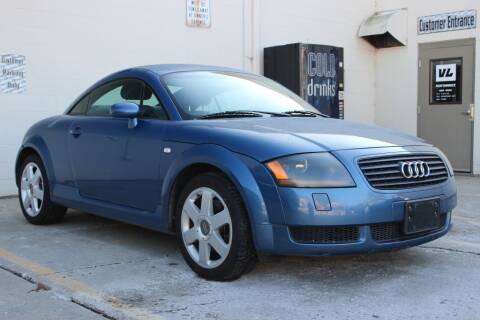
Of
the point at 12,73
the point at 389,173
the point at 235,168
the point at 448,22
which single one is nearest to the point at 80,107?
the point at 235,168

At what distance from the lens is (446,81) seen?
1173cm

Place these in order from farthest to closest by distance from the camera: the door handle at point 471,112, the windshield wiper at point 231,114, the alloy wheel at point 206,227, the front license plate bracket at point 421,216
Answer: the door handle at point 471,112 → the windshield wiper at point 231,114 → the alloy wheel at point 206,227 → the front license plate bracket at point 421,216

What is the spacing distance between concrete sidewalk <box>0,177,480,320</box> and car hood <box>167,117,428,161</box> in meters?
0.92

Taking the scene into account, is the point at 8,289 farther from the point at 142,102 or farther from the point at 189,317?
the point at 142,102

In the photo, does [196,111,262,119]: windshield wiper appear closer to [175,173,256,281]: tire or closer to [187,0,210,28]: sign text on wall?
[175,173,256,281]: tire

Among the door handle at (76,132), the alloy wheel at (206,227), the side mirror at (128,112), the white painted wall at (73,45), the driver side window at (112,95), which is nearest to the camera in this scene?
the alloy wheel at (206,227)

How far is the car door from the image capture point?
4.87 metres

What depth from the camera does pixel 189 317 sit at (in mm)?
3664

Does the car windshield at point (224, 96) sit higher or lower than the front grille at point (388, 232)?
higher

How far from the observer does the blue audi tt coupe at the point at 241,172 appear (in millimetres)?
3953

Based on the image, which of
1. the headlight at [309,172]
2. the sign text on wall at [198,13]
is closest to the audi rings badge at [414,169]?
the headlight at [309,172]

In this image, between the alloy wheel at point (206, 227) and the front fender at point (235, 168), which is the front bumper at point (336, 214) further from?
the alloy wheel at point (206, 227)

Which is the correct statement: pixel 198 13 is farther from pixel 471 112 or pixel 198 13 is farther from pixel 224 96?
pixel 224 96

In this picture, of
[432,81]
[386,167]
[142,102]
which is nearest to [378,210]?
[386,167]
